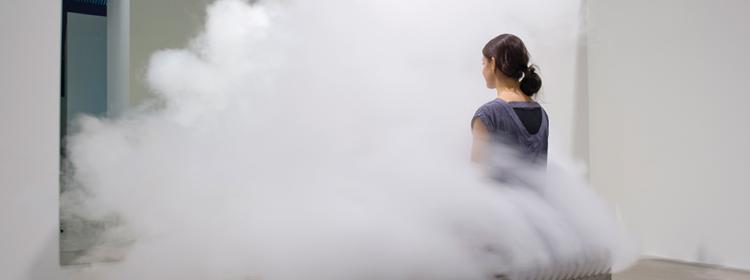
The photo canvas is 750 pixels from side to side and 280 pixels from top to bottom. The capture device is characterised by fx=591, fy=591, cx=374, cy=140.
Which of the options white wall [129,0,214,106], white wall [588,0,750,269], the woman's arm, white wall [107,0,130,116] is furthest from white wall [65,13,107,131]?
white wall [588,0,750,269]

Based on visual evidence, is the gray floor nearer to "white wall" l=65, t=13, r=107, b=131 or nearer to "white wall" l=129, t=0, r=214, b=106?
"white wall" l=129, t=0, r=214, b=106

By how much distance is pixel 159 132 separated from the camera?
7.73ft

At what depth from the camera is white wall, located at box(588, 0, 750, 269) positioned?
11.3 ft

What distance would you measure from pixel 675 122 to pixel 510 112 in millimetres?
2258

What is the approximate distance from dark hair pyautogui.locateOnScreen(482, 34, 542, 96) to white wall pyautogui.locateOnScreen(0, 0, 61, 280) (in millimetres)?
1688

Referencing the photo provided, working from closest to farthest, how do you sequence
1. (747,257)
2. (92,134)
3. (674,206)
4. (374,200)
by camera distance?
(374,200), (92,134), (747,257), (674,206)

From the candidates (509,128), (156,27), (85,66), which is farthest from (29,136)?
(509,128)

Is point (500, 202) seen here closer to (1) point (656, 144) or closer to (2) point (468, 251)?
(2) point (468, 251)

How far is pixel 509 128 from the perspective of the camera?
6.61ft

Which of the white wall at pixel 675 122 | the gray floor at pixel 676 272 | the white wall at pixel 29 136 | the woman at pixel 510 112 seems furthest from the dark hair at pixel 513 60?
the white wall at pixel 675 122

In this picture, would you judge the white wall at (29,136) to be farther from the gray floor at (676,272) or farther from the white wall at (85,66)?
the gray floor at (676,272)

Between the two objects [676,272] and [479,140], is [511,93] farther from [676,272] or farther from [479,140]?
[676,272]

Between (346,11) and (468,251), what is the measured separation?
1712mm

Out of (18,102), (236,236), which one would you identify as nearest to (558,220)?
(236,236)
